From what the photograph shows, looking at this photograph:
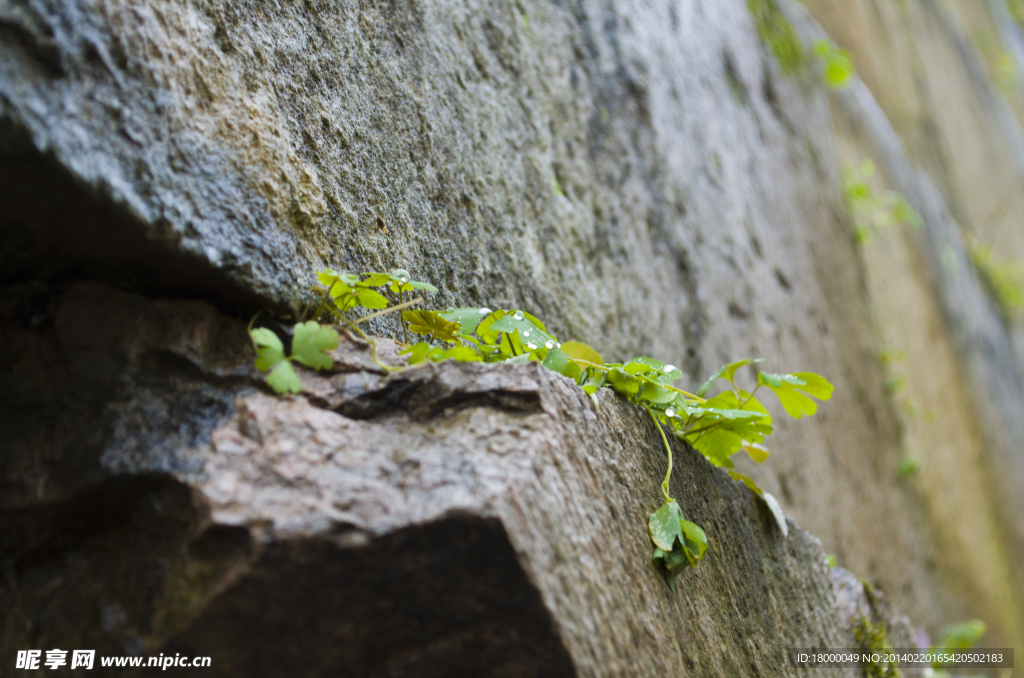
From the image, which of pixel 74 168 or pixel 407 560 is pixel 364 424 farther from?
pixel 74 168

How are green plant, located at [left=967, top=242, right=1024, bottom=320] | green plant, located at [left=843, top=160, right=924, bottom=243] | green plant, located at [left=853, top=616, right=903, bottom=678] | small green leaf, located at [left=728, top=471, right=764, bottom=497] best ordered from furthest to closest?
green plant, located at [left=967, top=242, right=1024, bottom=320]
green plant, located at [left=843, top=160, right=924, bottom=243]
green plant, located at [left=853, top=616, right=903, bottom=678]
small green leaf, located at [left=728, top=471, right=764, bottom=497]

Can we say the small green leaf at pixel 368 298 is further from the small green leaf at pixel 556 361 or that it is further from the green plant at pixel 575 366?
the small green leaf at pixel 556 361

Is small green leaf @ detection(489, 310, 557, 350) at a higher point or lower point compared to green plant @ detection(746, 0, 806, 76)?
lower

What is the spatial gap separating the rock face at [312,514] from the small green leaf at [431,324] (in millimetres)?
110

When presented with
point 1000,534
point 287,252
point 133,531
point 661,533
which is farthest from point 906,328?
point 133,531

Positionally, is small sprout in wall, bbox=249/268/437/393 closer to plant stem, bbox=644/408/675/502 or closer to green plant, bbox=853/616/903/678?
plant stem, bbox=644/408/675/502

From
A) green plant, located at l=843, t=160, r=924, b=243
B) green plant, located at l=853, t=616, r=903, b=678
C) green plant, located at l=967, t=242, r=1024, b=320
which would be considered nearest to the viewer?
green plant, located at l=853, t=616, r=903, b=678

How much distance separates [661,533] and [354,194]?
73 centimetres

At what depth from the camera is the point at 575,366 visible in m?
1.04

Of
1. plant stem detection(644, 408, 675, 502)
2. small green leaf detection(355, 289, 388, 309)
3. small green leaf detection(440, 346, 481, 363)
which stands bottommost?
plant stem detection(644, 408, 675, 502)

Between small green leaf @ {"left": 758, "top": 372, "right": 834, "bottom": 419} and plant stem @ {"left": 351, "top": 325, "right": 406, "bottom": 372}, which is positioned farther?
small green leaf @ {"left": 758, "top": 372, "right": 834, "bottom": 419}

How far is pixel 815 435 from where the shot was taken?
2625mm

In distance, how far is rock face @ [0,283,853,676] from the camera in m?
0.74

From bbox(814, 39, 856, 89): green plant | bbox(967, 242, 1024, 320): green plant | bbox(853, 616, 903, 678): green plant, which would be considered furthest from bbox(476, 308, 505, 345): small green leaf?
bbox(967, 242, 1024, 320): green plant
